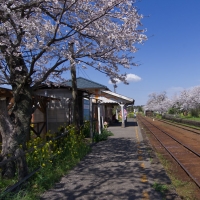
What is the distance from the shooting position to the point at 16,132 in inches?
274

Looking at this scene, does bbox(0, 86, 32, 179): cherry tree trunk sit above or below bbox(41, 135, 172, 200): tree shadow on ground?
above

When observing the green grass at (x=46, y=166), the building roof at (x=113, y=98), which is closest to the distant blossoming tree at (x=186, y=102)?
the building roof at (x=113, y=98)

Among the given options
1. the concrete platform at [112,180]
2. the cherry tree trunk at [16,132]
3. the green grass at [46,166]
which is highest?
the cherry tree trunk at [16,132]

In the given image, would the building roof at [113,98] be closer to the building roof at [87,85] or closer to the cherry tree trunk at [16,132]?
the building roof at [87,85]

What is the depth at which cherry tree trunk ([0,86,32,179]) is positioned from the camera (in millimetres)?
6305

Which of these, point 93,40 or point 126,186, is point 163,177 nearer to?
point 126,186

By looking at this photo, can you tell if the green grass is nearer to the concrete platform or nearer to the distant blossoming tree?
the concrete platform

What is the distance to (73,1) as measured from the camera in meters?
7.19

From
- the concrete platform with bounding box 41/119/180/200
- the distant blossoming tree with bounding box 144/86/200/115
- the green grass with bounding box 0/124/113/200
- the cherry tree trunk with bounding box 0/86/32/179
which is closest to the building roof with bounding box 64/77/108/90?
the green grass with bounding box 0/124/113/200

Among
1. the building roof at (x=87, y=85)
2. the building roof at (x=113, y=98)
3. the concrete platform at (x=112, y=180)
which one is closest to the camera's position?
the concrete platform at (x=112, y=180)

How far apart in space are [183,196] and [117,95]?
22.0m

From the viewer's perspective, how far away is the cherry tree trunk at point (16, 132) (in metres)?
6.30

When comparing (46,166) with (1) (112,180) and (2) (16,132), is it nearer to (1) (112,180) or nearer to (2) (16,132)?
(2) (16,132)

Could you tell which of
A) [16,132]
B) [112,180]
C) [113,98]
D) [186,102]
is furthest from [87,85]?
[186,102]
